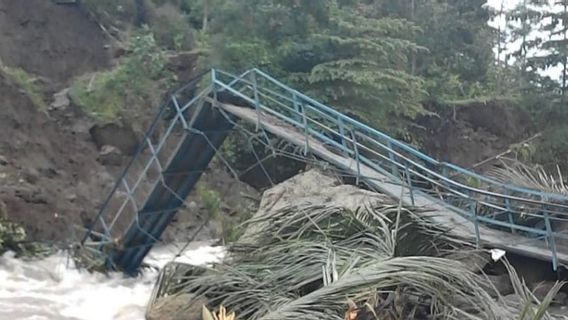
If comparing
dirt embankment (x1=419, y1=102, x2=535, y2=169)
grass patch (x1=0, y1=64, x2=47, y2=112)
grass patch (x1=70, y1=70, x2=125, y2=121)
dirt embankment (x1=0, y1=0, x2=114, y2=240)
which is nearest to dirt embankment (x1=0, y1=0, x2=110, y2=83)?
dirt embankment (x1=0, y1=0, x2=114, y2=240)

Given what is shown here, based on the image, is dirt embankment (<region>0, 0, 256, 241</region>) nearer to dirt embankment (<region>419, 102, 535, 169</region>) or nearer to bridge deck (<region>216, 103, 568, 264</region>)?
bridge deck (<region>216, 103, 568, 264</region>)

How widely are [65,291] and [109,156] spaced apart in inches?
183

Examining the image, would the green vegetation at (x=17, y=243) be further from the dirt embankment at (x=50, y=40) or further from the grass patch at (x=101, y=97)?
the dirt embankment at (x=50, y=40)

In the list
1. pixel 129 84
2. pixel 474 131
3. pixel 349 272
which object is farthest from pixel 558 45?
pixel 349 272

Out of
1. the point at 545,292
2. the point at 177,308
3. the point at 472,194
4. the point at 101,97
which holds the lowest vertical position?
the point at 101,97

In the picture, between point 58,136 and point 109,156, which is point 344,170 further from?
point 58,136

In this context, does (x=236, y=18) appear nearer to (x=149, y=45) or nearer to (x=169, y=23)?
(x=149, y=45)

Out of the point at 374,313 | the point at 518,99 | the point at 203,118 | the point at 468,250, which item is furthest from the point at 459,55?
the point at 374,313

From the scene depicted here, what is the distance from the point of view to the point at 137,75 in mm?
14016

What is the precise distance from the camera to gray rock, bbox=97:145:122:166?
41.2ft

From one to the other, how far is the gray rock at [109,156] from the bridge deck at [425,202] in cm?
530

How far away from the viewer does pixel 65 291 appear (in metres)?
8.30

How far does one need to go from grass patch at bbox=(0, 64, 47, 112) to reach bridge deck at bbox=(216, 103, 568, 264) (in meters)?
6.09

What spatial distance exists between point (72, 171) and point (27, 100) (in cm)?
153
